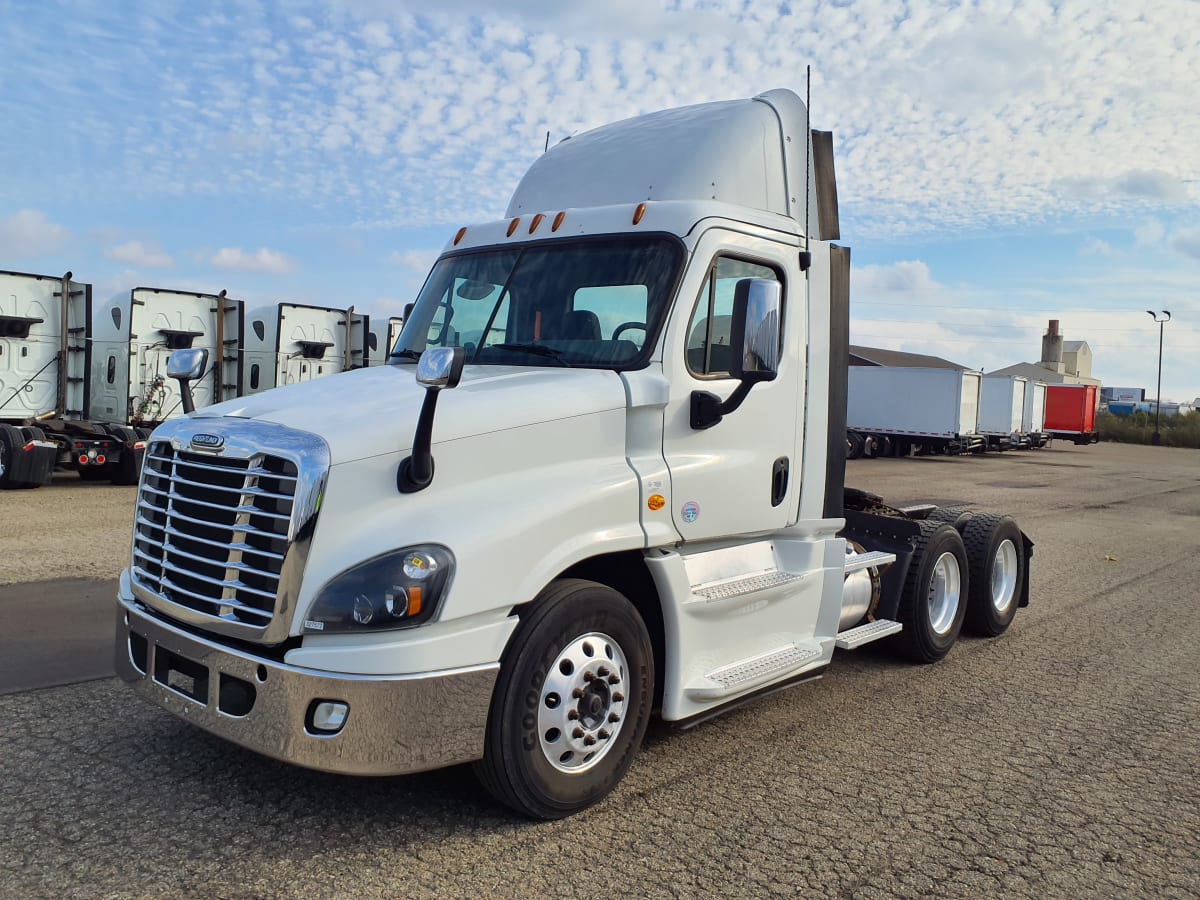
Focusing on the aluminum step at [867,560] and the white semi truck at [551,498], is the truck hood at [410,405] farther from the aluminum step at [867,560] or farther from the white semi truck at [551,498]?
the aluminum step at [867,560]

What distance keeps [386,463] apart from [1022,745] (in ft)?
11.9

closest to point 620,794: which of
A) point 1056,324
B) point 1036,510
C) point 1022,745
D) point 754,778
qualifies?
point 754,778

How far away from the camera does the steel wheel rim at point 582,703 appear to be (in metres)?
3.92

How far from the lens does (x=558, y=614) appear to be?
3859mm

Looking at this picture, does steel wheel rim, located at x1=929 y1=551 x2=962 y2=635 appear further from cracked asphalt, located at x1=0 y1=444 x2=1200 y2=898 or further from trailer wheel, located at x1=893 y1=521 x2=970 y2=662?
cracked asphalt, located at x1=0 y1=444 x2=1200 y2=898

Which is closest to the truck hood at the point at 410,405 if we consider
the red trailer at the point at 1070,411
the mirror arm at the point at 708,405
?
the mirror arm at the point at 708,405

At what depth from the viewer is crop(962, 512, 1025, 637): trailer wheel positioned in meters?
7.34

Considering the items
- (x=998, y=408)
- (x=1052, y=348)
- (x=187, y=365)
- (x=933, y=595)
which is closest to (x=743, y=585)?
(x=933, y=595)

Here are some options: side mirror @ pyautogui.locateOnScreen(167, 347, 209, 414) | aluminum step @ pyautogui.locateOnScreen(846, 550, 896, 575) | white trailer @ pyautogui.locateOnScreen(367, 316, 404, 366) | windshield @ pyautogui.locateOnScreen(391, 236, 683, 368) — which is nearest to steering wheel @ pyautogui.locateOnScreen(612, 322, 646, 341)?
windshield @ pyautogui.locateOnScreen(391, 236, 683, 368)

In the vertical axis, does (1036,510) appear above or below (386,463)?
below

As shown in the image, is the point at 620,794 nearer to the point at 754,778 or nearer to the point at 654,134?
the point at 754,778

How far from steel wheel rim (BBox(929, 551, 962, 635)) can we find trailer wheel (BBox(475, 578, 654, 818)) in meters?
3.37

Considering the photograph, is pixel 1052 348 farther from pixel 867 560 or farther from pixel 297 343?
pixel 867 560

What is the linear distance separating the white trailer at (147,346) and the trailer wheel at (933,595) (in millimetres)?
13449
